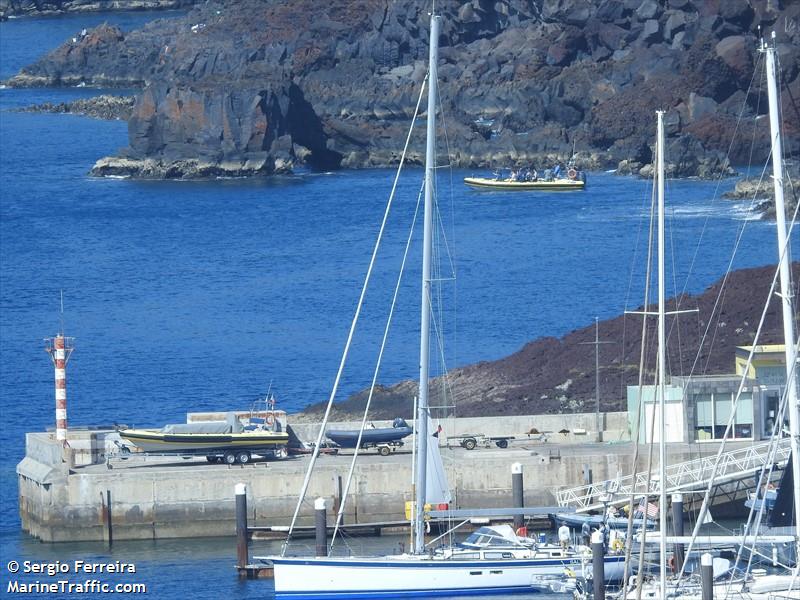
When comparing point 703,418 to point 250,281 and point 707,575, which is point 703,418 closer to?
point 707,575

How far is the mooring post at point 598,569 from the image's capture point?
29.0m

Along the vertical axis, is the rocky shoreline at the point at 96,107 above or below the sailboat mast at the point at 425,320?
above

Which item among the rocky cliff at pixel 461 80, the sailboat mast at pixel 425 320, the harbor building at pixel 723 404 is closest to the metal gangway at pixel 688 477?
the harbor building at pixel 723 404

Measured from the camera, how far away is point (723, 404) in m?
38.5

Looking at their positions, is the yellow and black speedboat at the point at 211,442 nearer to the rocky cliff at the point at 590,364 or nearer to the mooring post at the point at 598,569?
the rocky cliff at the point at 590,364

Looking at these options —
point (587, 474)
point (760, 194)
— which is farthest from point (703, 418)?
point (760, 194)

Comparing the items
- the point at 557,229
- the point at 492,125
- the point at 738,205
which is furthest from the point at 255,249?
the point at 492,125

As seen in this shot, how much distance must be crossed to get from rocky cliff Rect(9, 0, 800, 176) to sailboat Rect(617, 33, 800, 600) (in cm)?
5735

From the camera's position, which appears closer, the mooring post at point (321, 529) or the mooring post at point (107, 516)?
the mooring post at point (321, 529)

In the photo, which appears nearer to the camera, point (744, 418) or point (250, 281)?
point (744, 418)

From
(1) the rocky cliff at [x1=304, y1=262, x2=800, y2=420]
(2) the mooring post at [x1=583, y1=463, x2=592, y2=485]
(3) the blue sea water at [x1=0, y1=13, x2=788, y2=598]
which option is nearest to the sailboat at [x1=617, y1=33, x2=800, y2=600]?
(2) the mooring post at [x1=583, y1=463, x2=592, y2=485]

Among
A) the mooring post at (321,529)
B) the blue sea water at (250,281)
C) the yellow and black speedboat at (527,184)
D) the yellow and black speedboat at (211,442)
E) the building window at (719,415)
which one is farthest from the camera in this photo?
the yellow and black speedboat at (527,184)

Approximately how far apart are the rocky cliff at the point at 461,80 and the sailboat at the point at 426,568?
55941 millimetres

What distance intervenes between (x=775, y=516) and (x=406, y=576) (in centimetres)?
579
